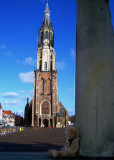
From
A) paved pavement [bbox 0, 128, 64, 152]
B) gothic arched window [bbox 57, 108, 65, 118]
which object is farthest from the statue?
gothic arched window [bbox 57, 108, 65, 118]

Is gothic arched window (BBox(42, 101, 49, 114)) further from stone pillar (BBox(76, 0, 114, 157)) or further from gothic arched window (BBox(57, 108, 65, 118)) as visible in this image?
stone pillar (BBox(76, 0, 114, 157))

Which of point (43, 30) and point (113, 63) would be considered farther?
point (43, 30)

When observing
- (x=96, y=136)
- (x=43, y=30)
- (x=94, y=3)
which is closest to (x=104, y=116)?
(x=96, y=136)

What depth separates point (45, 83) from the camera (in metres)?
71.0

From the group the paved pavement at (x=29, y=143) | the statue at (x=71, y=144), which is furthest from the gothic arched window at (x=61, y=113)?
the statue at (x=71, y=144)

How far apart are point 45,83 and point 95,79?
66.8 metres

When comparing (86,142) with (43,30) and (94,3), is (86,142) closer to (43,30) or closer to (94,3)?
(94,3)

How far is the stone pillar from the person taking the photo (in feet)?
13.9

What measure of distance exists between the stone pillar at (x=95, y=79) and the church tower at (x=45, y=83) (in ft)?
205

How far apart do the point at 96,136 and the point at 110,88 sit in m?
1.20

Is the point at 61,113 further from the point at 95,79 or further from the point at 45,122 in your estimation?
the point at 95,79

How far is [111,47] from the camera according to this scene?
4.64m

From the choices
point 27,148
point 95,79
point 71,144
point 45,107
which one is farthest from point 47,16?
point 71,144

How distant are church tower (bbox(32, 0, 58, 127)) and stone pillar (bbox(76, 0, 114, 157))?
205ft
